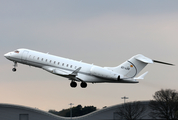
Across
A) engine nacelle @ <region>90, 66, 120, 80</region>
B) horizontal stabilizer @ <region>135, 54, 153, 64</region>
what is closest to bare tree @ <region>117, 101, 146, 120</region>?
horizontal stabilizer @ <region>135, 54, 153, 64</region>

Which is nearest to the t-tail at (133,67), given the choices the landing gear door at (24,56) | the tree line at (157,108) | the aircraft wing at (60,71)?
the aircraft wing at (60,71)

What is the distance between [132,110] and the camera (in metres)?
80.2

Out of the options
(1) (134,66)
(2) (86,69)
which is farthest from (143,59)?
(2) (86,69)

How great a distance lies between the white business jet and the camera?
51.8 m

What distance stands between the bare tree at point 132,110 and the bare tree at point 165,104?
4.32 metres

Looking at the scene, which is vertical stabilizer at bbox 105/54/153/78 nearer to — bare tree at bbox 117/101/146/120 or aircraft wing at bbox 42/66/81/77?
aircraft wing at bbox 42/66/81/77

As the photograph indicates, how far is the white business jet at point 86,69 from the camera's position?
2039 inches

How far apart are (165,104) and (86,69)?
24696 millimetres

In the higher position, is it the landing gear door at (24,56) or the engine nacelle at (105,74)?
the landing gear door at (24,56)

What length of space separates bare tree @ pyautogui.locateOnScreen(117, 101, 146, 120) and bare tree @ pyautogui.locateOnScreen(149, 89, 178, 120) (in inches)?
170

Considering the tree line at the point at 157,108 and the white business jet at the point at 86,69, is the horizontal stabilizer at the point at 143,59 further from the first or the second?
the tree line at the point at 157,108

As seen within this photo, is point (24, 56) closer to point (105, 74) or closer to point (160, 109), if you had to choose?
point (105, 74)

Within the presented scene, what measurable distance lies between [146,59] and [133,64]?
173cm

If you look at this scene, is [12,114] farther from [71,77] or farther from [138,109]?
[71,77]
